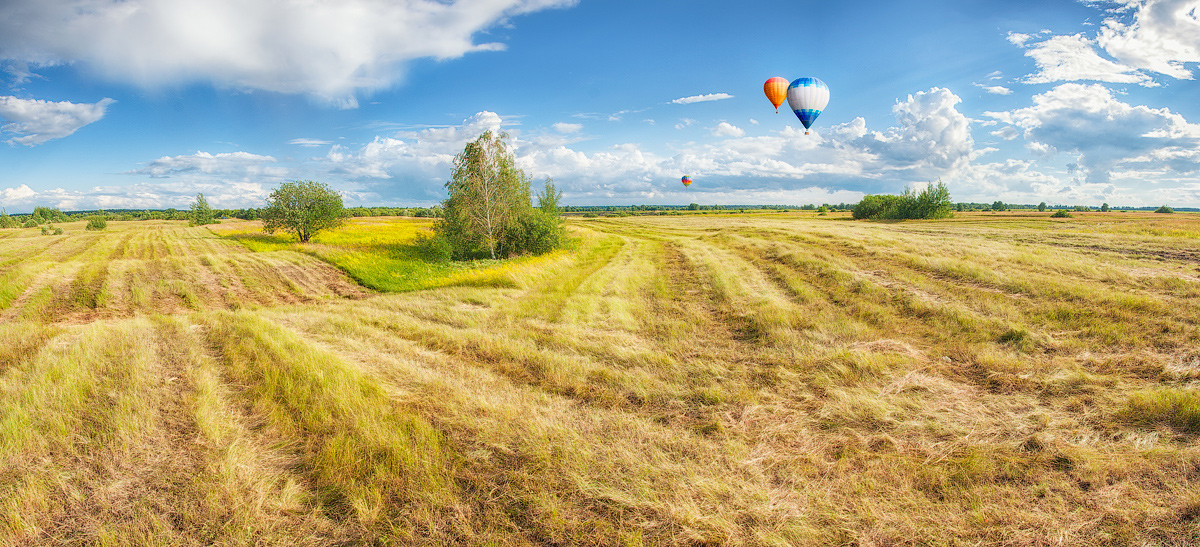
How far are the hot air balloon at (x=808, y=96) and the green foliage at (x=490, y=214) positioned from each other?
18548 millimetres

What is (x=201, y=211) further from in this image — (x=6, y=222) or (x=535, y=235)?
(x=535, y=235)

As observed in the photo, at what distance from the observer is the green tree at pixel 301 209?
126 ft

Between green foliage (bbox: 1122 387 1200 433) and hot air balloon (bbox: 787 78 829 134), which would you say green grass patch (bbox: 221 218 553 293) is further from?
hot air balloon (bbox: 787 78 829 134)

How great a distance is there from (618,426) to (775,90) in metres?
32.5

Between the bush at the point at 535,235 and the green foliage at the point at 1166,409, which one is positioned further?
the bush at the point at 535,235

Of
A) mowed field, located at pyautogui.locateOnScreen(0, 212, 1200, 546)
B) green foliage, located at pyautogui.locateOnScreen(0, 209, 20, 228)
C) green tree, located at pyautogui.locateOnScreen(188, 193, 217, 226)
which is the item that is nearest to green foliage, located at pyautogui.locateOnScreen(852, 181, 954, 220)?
mowed field, located at pyautogui.locateOnScreen(0, 212, 1200, 546)

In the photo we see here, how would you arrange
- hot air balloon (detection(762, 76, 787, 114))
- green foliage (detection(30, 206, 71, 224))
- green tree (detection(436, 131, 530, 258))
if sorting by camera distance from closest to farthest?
green tree (detection(436, 131, 530, 258)) → hot air balloon (detection(762, 76, 787, 114)) → green foliage (detection(30, 206, 71, 224))

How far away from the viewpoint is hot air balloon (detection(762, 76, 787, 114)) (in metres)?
31.0

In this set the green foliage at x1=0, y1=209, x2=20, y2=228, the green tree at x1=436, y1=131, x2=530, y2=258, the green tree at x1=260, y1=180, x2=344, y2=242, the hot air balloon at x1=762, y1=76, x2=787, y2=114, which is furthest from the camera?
the green foliage at x1=0, y1=209, x2=20, y2=228

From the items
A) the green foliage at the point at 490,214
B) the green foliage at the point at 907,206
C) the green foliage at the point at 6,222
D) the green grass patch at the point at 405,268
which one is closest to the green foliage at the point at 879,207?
the green foliage at the point at 907,206

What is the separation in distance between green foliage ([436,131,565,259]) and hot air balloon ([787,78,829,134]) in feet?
60.9

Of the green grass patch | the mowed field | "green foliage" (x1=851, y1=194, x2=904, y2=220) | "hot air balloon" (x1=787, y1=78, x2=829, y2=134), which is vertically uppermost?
"hot air balloon" (x1=787, y1=78, x2=829, y2=134)

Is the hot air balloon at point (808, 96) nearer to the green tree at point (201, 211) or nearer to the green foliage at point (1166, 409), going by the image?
the green foliage at point (1166, 409)

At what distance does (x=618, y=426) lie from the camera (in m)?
5.30
